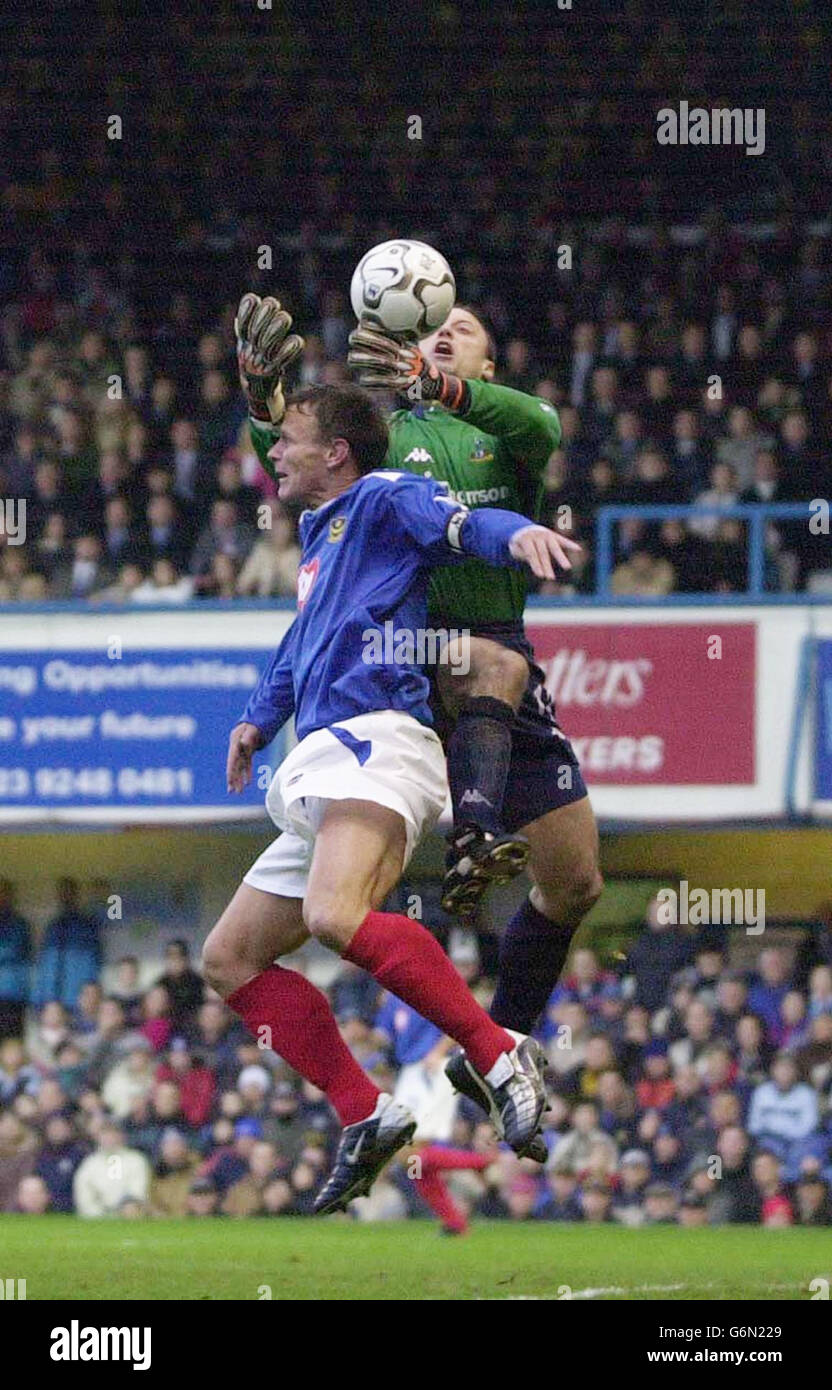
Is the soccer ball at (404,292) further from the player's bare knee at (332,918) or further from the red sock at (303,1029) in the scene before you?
the red sock at (303,1029)

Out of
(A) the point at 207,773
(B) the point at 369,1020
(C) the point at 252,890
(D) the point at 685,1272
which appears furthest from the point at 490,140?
(C) the point at 252,890

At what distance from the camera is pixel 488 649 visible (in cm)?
699

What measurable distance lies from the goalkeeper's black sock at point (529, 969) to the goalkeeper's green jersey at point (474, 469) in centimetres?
96

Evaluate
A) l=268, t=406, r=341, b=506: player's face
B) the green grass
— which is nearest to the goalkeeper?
l=268, t=406, r=341, b=506: player's face

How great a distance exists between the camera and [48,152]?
730 inches

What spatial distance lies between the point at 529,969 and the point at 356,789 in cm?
132

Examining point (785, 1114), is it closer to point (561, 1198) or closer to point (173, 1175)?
point (561, 1198)

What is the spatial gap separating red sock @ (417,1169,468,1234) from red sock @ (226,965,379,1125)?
2.74 meters

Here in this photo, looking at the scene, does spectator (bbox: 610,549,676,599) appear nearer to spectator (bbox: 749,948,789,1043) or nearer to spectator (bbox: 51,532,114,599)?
spectator (bbox: 749,948,789,1043)

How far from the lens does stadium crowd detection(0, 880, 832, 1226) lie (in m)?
13.1

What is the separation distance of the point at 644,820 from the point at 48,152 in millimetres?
7926

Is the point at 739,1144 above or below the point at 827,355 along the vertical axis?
below

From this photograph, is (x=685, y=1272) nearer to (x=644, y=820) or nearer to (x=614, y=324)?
(x=644, y=820)

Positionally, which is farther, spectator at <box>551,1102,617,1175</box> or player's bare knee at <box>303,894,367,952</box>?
spectator at <box>551,1102,617,1175</box>
